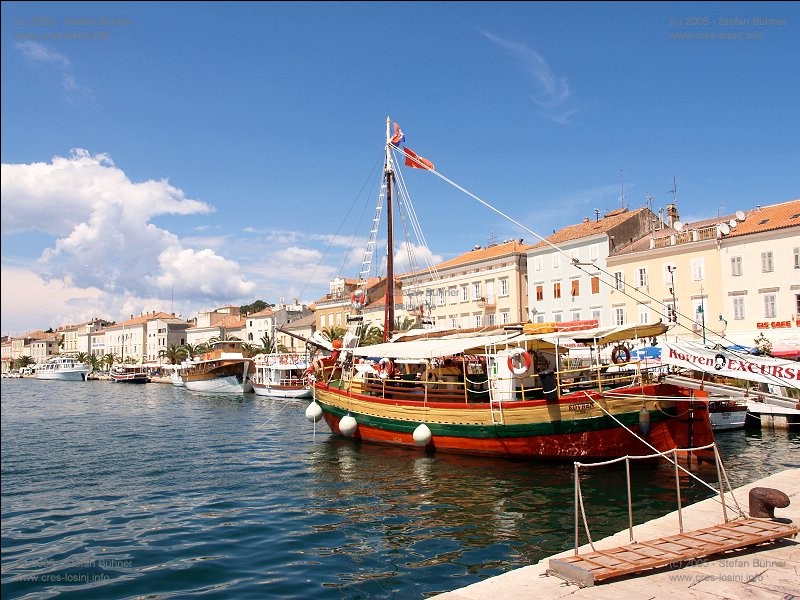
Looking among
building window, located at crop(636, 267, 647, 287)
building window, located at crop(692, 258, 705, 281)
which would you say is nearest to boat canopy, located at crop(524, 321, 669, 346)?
building window, located at crop(692, 258, 705, 281)

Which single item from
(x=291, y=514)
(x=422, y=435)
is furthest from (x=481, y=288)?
(x=291, y=514)

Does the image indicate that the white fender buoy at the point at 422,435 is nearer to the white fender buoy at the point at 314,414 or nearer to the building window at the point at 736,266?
the white fender buoy at the point at 314,414

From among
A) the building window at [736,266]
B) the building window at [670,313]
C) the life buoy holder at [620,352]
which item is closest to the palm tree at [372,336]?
the building window at [670,313]

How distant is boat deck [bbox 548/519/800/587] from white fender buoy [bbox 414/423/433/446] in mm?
13329

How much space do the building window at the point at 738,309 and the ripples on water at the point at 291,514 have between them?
16.5m

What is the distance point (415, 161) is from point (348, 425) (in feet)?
45.3

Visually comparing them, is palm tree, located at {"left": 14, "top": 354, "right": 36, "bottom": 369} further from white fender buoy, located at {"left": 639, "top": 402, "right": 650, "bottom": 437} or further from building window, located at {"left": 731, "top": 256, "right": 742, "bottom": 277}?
white fender buoy, located at {"left": 639, "top": 402, "right": 650, "bottom": 437}

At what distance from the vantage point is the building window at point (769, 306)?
39906 millimetres

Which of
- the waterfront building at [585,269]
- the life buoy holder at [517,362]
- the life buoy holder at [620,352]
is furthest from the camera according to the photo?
the waterfront building at [585,269]

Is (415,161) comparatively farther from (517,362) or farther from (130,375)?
(130,375)

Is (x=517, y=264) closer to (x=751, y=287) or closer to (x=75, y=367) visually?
(x=751, y=287)

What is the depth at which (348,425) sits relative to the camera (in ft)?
84.8

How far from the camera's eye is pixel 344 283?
291 feet

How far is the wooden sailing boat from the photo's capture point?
19078 millimetres
